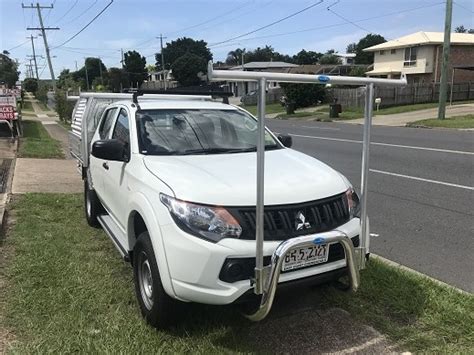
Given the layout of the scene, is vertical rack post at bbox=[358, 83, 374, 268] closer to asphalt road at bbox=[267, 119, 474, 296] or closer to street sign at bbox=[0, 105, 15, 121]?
asphalt road at bbox=[267, 119, 474, 296]

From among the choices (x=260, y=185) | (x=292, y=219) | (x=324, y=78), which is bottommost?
(x=292, y=219)

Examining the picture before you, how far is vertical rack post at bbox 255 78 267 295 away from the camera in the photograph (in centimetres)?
289

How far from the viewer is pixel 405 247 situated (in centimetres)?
537

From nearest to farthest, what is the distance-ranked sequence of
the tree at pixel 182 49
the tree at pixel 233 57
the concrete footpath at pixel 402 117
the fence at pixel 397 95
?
1. the concrete footpath at pixel 402 117
2. the fence at pixel 397 95
3. the tree at pixel 182 49
4. the tree at pixel 233 57

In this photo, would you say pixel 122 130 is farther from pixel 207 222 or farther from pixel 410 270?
pixel 410 270

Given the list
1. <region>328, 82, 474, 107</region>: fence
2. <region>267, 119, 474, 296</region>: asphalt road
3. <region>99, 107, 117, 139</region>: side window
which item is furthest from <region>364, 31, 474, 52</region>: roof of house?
<region>99, 107, 117, 139</region>: side window

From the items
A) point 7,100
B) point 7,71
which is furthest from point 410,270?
point 7,71

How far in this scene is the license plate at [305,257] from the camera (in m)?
3.16

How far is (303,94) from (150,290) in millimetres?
37512

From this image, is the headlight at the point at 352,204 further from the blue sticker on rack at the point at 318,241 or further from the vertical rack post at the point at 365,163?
the blue sticker on rack at the point at 318,241

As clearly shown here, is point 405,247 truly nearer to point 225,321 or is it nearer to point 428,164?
point 225,321

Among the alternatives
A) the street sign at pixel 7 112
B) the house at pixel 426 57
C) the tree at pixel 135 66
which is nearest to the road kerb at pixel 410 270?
the street sign at pixel 7 112

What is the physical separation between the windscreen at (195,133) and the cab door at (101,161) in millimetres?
897

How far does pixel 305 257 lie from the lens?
127 inches
